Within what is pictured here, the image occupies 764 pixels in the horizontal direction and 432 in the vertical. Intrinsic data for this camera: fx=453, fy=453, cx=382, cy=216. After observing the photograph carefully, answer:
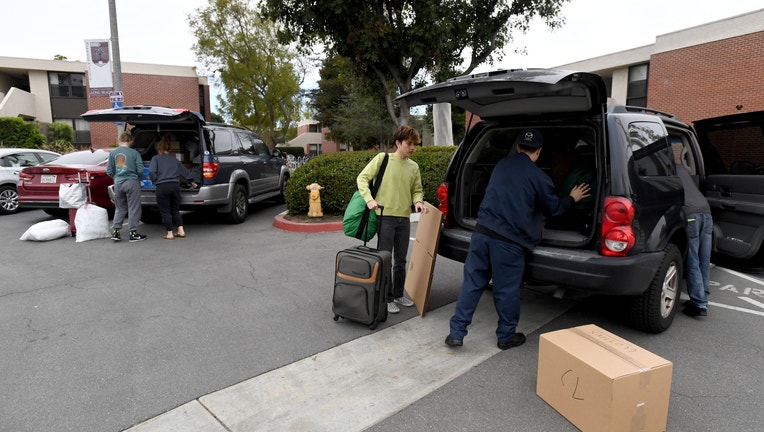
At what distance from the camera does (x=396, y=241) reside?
428 centimetres

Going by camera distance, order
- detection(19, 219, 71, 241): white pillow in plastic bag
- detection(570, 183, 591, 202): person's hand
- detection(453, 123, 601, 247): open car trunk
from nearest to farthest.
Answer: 1. detection(570, 183, 591, 202): person's hand
2. detection(453, 123, 601, 247): open car trunk
3. detection(19, 219, 71, 241): white pillow in plastic bag

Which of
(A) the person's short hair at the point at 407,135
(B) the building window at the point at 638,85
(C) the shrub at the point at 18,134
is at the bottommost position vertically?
(A) the person's short hair at the point at 407,135

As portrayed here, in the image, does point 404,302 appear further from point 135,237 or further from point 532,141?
point 135,237

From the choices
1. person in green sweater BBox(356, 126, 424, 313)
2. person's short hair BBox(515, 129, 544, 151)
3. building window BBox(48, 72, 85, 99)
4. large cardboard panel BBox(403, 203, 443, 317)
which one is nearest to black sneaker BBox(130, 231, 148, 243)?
person in green sweater BBox(356, 126, 424, 313)

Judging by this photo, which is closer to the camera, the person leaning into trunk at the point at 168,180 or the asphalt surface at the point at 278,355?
the asphalt surface at the point at 278,355

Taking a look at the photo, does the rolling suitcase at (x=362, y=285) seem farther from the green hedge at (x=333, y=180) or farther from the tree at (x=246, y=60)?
the tree at (x=246, y=60)

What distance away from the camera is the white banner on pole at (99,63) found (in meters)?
10.6

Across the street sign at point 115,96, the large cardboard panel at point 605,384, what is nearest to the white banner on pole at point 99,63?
the street sign at point 115,96

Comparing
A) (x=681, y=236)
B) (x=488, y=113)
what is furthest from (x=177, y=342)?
(x=681, y=236)

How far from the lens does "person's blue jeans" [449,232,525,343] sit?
327 cm

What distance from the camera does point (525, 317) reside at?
412 centimetres

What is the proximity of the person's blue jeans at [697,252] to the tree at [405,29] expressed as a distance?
31.1ft

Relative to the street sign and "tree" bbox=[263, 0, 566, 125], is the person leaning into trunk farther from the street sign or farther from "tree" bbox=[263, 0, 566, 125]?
"tree" bbox=[263, 0, 566, 125]

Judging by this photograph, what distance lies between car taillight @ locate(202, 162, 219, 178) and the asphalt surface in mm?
2583
